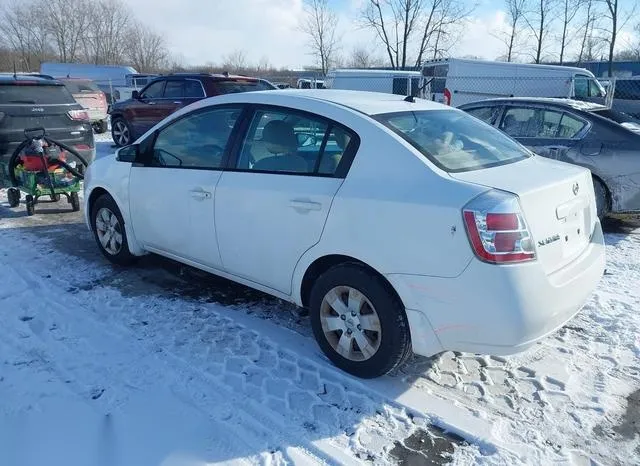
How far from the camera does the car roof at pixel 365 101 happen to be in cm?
337

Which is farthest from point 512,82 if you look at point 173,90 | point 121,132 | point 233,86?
point 121,132

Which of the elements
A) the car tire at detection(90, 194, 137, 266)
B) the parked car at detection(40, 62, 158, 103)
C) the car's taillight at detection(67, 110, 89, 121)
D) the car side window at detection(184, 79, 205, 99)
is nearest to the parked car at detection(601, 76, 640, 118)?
the car side window at detection(184, 79, 205, 99)

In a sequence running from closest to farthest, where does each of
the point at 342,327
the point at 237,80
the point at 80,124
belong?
the point at 342,327 → the point at 80,124 → the point at 237,80

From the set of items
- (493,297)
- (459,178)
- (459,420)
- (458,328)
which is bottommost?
(459,420)

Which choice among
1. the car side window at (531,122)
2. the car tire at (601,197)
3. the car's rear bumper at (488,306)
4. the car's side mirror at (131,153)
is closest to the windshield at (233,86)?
the car side window at (531,122)

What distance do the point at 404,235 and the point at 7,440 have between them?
231cm

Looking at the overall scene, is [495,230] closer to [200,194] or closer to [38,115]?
[200,194]

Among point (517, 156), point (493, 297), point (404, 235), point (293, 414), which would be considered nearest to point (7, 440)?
point (293, 414)

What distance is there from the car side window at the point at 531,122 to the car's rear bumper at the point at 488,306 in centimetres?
438

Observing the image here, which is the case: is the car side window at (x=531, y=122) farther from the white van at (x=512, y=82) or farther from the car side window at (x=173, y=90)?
the white van at (x=512, y=82)

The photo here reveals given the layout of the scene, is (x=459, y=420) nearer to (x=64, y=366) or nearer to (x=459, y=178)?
(x=459, y=178)

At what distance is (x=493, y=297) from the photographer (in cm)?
256

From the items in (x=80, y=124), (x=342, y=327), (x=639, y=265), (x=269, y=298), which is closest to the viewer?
(x=342, y=327)

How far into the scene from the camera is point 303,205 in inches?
127
